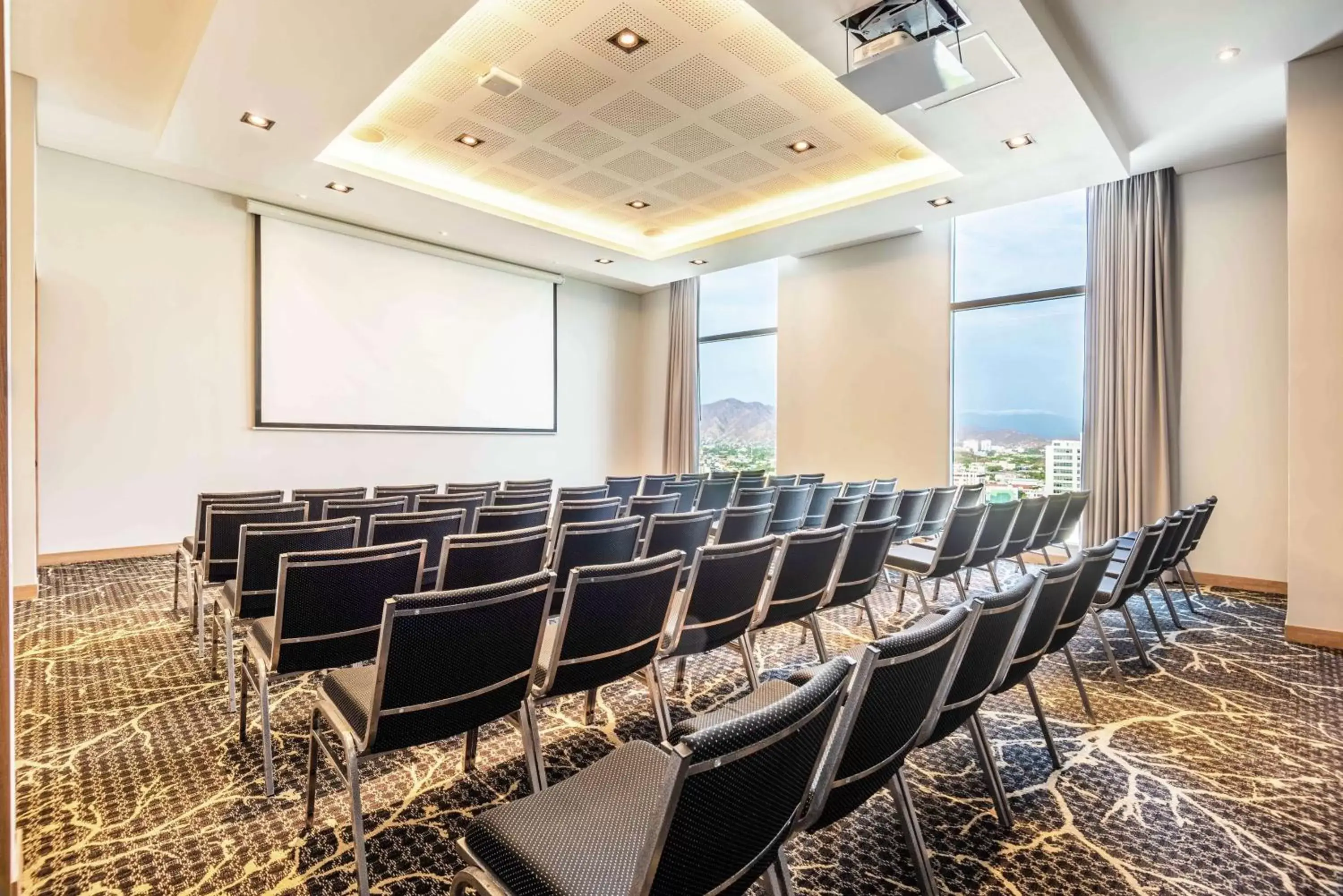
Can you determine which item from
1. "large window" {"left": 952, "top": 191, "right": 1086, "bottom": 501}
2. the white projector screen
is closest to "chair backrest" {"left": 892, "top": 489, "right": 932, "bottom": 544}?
"large window" {"left": 952, "top": 191, "right": 1086, "bottom": 501}

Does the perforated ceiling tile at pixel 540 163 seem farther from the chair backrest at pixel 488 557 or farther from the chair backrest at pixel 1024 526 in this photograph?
the chair backrest at pixel 1024 526

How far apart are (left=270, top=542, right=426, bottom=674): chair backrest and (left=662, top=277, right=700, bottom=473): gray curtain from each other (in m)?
8.18

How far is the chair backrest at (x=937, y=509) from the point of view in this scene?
5605 millimetres

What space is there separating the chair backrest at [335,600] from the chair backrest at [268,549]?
559 mm

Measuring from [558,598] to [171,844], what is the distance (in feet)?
5.98

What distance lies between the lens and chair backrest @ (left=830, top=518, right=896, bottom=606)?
3326 mm

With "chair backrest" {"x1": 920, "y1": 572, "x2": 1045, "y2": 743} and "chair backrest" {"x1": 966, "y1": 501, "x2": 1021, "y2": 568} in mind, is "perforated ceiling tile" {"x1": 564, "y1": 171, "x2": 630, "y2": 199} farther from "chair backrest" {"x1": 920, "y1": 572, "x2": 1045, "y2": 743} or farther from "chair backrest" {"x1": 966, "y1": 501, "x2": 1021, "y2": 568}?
"chair backrest" {"x1": 920, "y1": 572, "x2": 1045, "y2": 743}

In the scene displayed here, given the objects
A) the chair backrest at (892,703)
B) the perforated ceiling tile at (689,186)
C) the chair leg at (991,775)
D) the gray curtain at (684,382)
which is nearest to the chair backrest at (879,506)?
the chair leg at (991,775)

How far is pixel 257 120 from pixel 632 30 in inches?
123

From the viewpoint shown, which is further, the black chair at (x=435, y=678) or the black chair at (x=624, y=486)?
the black chair at (x=624, y=486)

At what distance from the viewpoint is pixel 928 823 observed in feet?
7.25

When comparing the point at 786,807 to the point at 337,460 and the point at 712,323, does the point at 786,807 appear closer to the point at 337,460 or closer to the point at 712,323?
the point at 337,460

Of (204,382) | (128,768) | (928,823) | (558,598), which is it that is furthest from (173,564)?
(928,823)

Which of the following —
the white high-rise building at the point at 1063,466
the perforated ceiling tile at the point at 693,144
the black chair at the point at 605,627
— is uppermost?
the perforated ceiling tile at the point at 693,144
